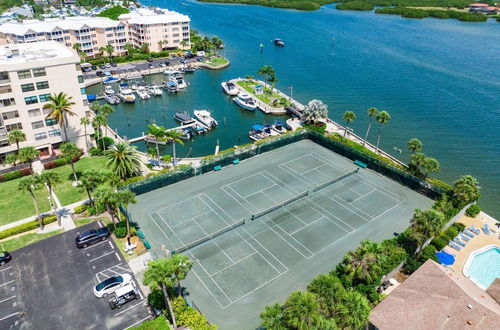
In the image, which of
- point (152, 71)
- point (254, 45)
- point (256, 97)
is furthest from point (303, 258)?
point (254, 45)

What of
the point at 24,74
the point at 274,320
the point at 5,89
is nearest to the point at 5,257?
the point at 5,89

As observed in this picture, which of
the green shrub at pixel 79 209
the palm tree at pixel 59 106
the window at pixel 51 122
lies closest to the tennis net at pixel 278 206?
the green shrub at pixel 79 209

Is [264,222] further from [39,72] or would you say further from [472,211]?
[39,72]

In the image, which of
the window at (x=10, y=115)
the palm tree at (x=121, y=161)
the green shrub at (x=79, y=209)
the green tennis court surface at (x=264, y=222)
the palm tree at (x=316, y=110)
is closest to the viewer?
the green tennis court surface at (x=264, y=222)

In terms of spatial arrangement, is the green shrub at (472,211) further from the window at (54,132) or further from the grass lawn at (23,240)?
the window at (54,132)

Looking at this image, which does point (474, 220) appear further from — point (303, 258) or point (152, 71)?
point (152, 71)

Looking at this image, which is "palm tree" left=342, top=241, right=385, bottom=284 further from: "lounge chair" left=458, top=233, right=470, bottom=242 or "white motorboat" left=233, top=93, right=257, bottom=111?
"white motorboat" left=233, top=93, right=257, bottom=111
